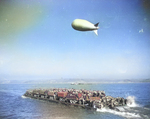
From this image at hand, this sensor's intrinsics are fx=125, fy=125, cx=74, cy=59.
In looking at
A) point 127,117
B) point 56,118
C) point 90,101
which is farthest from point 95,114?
point 56,118

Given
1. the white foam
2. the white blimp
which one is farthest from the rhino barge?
the white blimp

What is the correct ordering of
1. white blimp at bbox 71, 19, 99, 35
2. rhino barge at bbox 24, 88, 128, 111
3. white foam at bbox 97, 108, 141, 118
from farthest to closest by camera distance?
rhino barge at bbox 24, 88, 128, 111 → white foam at bbox 97, 108, 141, 118 → white blimp at bbox 71, 19, 99, 35

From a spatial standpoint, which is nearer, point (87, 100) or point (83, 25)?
point (83, 25)

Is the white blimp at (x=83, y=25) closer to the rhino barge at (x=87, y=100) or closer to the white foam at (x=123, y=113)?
the rhino barge at (x=87, y=100)

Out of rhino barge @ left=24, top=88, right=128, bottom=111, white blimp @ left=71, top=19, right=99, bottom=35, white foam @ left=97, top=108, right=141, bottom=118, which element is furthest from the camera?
rhino barge @ left=24, top=88, right=128, bottom=111

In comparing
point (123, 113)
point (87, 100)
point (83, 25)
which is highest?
point (83, 25)

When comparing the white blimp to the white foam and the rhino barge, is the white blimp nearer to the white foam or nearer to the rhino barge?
the rhino barge

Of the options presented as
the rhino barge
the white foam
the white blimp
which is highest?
the white blimp

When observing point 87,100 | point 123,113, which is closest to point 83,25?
point 87,100

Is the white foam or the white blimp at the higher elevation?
the white blimp

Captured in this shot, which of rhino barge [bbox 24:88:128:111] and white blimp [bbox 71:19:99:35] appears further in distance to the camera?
rhino barge [bbox 24:88:128:111]

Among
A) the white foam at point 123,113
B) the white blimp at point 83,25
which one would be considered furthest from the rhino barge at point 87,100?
the white blimp at point 83,25

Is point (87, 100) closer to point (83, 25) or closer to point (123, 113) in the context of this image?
point (123, 113)
